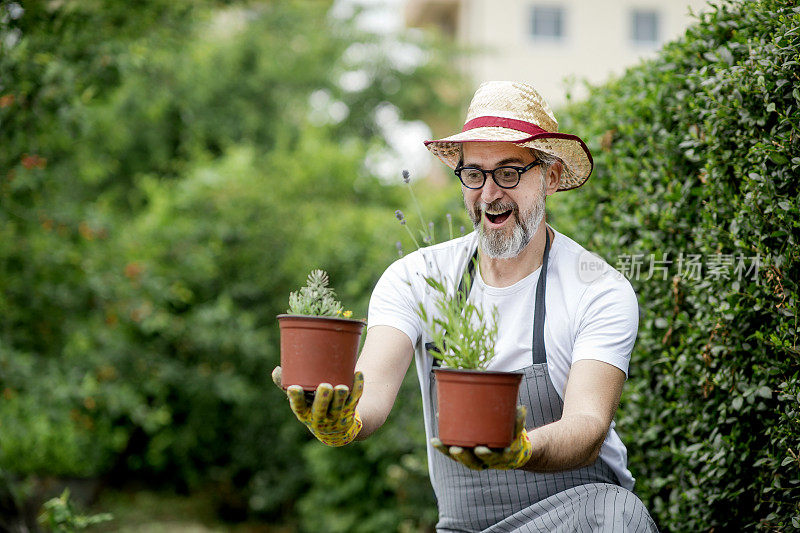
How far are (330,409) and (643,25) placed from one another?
19149 mm

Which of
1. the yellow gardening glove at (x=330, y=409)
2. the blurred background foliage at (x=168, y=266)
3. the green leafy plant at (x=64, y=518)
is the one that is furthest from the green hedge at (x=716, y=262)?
the blurred background foliage at (x=168, y=266)

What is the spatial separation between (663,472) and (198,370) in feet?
18.5

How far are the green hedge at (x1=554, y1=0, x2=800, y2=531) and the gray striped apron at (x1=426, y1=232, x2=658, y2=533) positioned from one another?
0.51 metres

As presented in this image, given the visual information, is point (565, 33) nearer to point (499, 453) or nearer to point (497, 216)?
point (497, 216)

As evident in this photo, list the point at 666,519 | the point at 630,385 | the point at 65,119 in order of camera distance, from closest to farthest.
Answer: the point at 666,519
the point at 630,385
the point at 65,119

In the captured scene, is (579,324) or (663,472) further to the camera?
(663,472)

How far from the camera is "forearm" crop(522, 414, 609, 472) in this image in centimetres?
204

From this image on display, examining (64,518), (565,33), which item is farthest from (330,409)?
(565,33)

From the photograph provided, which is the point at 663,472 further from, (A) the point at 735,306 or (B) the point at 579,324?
(B) the point at 579,324

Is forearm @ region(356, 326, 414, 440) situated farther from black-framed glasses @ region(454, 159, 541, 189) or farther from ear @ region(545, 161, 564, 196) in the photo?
ear @ region(545, 161, 564, 196)

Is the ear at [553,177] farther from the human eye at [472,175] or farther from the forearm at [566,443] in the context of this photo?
the forearm at [566,443]

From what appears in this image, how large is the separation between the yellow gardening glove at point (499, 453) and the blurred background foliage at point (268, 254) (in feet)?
3.49

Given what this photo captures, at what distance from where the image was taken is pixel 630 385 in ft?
11.5

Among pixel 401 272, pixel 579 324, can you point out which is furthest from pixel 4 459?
pixel 579 324
